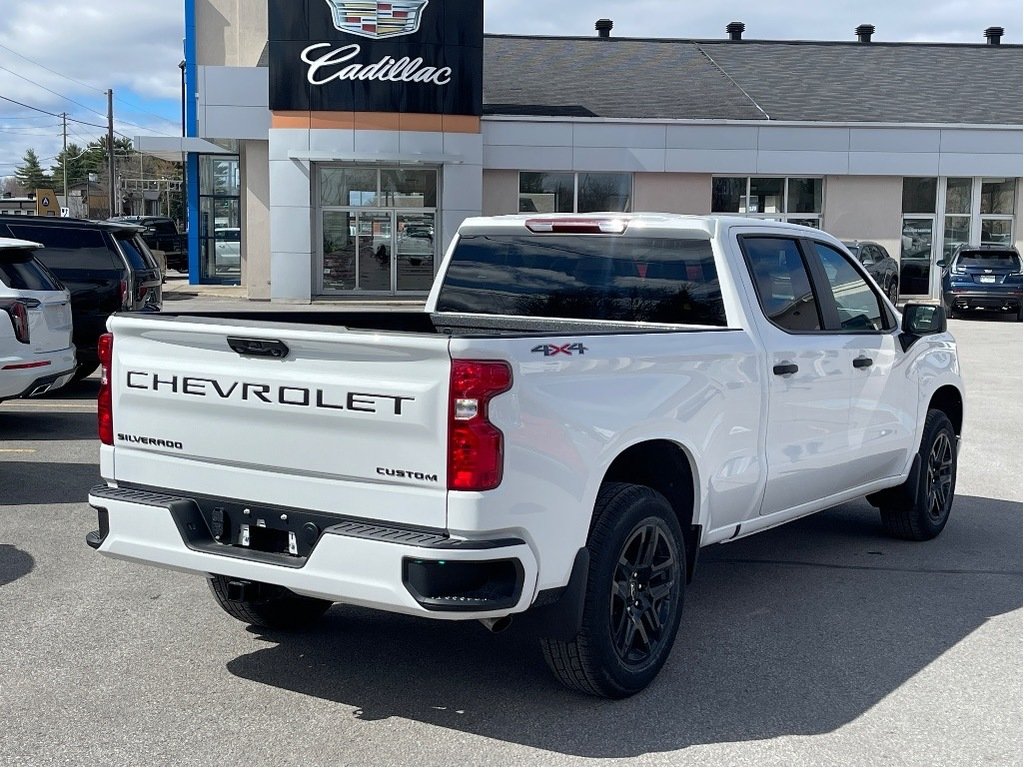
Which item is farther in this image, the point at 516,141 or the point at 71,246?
the point at 516,141

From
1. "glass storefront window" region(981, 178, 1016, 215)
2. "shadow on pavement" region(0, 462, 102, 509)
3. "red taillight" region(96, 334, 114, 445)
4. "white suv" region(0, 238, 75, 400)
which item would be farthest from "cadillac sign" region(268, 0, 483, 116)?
"red taillight" region(96, 334, 114, 445)

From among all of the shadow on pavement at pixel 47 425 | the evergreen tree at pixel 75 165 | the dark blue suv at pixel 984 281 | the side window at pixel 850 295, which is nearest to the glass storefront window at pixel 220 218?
the dark blue suv at pixel 984 281

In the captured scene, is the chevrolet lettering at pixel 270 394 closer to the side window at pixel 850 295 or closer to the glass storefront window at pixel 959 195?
the side window at pixel 850 295

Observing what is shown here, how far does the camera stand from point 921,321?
6.88m

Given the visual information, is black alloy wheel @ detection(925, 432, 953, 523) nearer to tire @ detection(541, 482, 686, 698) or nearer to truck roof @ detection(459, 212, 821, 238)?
truck roof @ detection(459, 212, 821, 238)

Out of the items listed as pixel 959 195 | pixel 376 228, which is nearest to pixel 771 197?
pixel 959 195

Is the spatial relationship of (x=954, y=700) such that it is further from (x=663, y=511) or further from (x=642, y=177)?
(x=642, y=177)

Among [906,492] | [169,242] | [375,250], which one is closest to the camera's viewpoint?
[906,492]

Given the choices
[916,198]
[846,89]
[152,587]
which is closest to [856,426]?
[152,587]

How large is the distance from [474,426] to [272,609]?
198 cm

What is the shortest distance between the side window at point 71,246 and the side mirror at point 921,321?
935 cm

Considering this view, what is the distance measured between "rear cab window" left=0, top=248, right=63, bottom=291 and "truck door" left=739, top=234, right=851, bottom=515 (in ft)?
21.3

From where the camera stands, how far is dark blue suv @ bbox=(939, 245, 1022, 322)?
26.8m

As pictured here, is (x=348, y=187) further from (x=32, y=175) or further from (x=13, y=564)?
(x=32, y=175)
